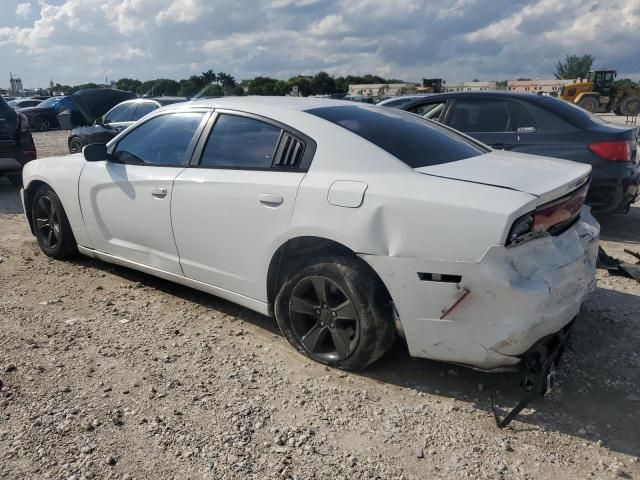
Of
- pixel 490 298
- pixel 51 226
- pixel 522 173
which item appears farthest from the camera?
pixel 51 226

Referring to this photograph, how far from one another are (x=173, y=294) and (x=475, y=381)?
2503 millimetres

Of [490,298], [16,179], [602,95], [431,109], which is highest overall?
[431,109]

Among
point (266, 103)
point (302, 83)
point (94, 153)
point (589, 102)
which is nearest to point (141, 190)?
point (94, 153)

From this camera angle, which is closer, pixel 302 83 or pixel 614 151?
pixel 614 151

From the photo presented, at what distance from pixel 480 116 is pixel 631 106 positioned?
26.7 meters

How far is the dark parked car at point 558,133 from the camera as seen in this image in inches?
219

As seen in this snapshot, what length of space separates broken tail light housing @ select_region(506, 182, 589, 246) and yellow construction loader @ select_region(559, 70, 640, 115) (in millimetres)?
27757

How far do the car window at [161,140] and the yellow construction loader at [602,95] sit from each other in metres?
27.7

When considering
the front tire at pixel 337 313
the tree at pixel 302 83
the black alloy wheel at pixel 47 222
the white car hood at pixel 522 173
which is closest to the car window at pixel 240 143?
the front tire at pixel 337 313

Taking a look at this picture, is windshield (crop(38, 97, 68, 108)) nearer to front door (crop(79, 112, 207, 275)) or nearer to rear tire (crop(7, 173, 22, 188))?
rear tire (crop(7, 173, 22, 188))

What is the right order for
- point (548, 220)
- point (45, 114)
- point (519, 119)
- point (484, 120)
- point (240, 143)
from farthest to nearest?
point (45, 114)
point (484, 120)
point (519, 119)
point (240, 143)
point (548, 220)

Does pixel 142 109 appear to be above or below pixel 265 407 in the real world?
above

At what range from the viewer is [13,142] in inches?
325

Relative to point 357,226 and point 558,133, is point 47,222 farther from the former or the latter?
point 558,133
